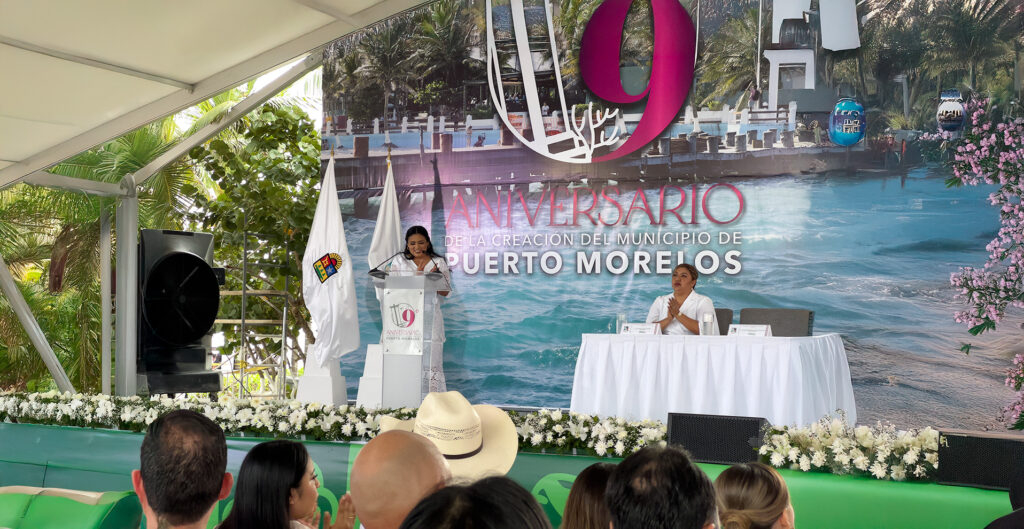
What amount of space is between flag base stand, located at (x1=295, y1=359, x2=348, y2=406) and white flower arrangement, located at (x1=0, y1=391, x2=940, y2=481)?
7.92ft

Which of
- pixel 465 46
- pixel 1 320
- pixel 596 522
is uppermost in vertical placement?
pixel 465 46

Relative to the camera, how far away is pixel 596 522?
5.79ft

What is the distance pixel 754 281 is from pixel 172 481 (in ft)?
20.0

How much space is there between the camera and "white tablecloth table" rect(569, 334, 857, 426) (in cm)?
567

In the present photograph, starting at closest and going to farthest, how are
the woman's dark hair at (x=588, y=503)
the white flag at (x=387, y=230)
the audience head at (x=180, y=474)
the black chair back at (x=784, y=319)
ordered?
the woman's dark hair at (x=588, y=503) < the audience head at (x=180, y=474) < the black chair back at (x=784, y=319) < the white flag at (x=387, y=230)

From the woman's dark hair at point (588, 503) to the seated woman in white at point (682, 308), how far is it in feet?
15.7

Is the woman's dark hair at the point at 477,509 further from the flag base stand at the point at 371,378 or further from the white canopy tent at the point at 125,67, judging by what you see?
the flag base stand at the point at 371,378

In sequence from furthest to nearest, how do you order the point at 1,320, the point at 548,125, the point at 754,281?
the point at 1,320, the point at 548,125, the point at 754,281

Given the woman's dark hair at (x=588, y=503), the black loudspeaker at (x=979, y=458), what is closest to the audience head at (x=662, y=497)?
the woman's dark hair at (x=588, y=503)

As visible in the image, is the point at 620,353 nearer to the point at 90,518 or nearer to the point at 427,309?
the point at 427,309

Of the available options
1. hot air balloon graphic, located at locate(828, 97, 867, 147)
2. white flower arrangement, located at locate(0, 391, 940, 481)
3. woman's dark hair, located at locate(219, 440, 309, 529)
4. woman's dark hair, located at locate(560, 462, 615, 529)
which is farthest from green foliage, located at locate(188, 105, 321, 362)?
woman's dark hair, located at locate(560, 462, 615, 529)

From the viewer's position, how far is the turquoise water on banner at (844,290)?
6.93m

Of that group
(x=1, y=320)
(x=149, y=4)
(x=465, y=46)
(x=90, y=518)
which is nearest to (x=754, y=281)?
(x=465, y=46)

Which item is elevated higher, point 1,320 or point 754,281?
point 754,281
